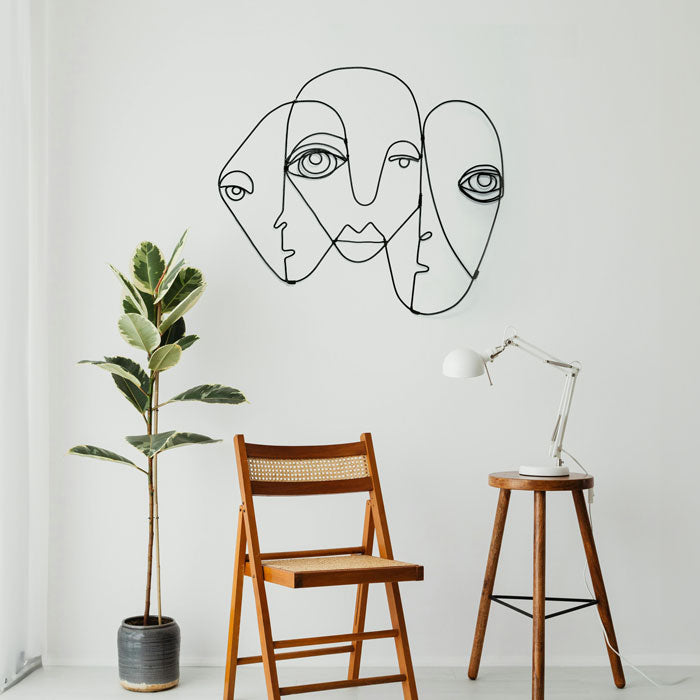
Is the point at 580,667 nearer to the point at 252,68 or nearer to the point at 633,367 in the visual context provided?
the point at 633,367

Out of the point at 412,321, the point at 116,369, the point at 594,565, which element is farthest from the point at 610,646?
the point at 116,369

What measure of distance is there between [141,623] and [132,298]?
1082 millimetres

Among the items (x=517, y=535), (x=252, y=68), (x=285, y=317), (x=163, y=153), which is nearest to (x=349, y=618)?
(x=517, y=535)

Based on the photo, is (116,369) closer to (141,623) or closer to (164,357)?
(164,357)

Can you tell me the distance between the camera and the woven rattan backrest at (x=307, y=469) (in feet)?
8.17

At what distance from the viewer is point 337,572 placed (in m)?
2.19

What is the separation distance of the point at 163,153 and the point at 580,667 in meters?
2.40

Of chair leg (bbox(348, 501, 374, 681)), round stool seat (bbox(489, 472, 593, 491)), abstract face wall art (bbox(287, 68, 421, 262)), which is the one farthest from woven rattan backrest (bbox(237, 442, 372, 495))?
abstract face wall art (bbox(287, 68, 421, 262))

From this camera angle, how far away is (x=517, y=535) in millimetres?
2922

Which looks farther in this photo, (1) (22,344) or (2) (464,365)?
(1) (22,344)

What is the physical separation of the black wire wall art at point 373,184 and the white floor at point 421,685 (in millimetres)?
1291

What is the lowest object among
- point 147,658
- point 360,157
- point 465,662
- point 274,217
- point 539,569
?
point 465,662

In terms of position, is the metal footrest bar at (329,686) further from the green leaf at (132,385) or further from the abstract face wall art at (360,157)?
the abstract face wall art at (360,157)

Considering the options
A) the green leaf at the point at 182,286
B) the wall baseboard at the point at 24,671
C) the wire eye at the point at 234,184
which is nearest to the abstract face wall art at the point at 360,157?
the wire eye at the point at 234,184
